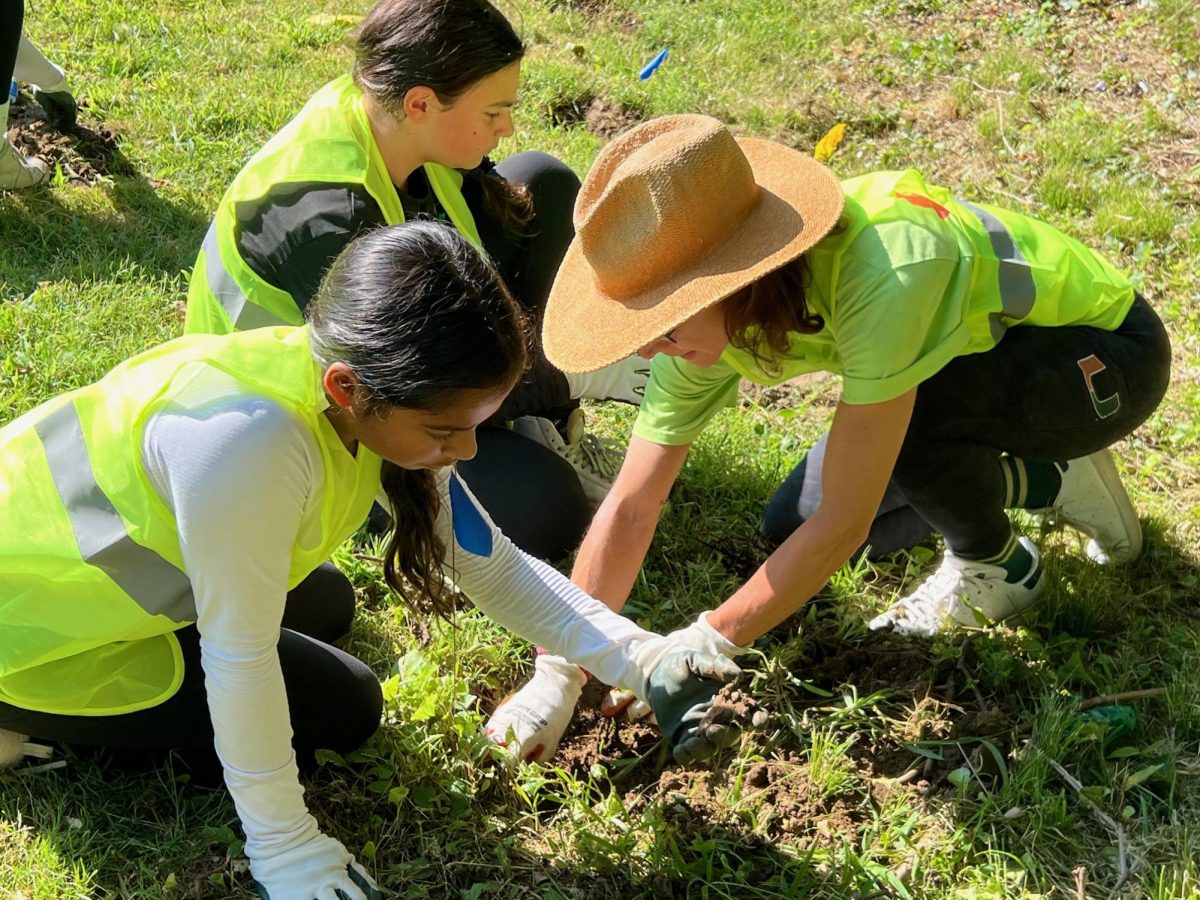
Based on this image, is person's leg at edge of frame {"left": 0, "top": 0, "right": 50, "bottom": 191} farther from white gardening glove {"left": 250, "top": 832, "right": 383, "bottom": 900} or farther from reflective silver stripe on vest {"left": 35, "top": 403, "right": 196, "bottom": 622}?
white gardening glove {"left": 250, "top": 832, "right": 383, "bottom": 900}

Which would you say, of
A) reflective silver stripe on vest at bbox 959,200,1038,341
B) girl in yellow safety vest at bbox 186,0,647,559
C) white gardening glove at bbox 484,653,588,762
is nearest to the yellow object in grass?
girl in yellow safety vest at bbox 186,0,647,559

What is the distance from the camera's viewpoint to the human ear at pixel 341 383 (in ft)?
5.32

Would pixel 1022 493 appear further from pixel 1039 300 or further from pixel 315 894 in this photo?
pixel 315 894

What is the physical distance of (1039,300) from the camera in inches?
89.4

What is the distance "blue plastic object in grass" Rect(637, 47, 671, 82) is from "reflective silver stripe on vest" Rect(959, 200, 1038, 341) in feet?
9.14

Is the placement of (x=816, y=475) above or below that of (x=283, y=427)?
below

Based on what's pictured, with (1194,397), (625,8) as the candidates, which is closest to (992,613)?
(1194,397)

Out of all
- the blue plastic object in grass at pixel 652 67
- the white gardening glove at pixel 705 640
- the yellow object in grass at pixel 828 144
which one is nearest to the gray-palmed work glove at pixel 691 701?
the white gardening glove at pixel 705 640

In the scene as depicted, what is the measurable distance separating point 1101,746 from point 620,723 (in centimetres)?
89

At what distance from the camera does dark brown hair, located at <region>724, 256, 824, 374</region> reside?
1.88 metres

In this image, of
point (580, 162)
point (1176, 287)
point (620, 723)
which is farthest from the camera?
point (580, 162)

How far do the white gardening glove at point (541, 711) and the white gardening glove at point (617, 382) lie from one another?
3.13 feet

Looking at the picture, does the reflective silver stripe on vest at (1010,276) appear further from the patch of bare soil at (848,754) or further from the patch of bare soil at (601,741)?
the patch of bare soil at (601,741)

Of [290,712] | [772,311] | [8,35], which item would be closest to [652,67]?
[8,35]
